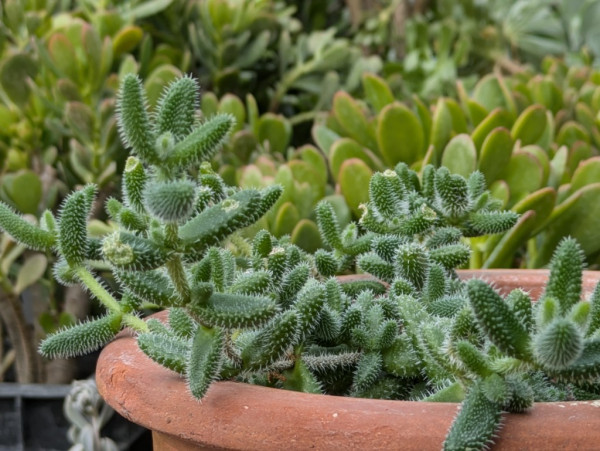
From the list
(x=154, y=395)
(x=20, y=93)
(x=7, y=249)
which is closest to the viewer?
(x=154, y=395)

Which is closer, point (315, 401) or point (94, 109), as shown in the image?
point (315, 401)

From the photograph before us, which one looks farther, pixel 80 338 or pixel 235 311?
pixel 80 338

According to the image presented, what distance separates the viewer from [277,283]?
62cm

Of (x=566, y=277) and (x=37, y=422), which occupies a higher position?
(x=566, y=277)

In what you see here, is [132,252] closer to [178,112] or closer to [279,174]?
[178,112]

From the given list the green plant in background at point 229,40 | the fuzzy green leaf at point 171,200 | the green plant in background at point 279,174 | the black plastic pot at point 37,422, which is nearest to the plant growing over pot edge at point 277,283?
the fuzzy green leaf at point 171,200

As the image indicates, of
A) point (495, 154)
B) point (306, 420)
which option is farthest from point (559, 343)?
point (495, 154)

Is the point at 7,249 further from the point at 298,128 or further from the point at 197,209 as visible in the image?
the point at 298,128

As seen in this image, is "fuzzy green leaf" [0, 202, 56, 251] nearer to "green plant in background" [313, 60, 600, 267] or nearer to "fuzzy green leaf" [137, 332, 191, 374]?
"fuzzy green leaf" [137, 332, 191, 374]

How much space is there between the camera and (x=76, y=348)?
63 cm

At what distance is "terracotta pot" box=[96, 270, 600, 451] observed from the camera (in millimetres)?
500

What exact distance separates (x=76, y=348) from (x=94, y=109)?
32.2 inches

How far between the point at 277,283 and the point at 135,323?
0.14m

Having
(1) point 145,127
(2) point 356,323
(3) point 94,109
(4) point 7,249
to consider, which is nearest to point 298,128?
(3) point 94,109
